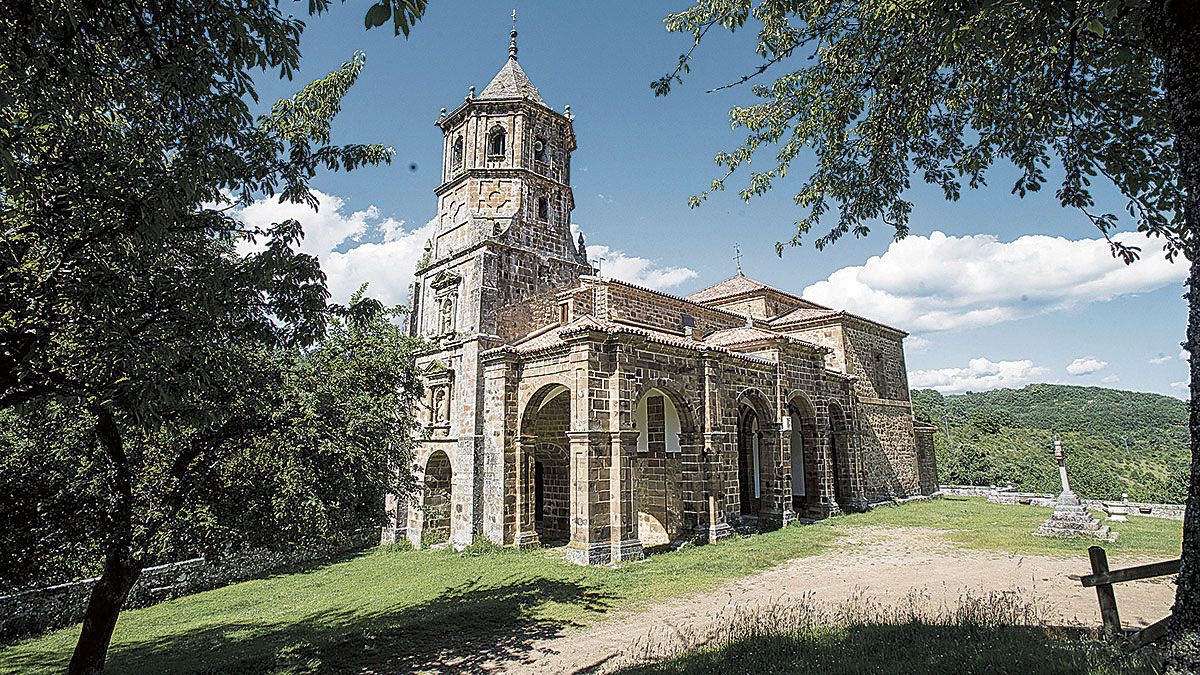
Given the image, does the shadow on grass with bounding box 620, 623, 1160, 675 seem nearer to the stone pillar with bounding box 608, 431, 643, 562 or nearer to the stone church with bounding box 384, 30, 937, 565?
the stone pillar with bounding box 608, 431, 643, 562

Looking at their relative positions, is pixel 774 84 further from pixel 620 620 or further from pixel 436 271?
pixel 436 271

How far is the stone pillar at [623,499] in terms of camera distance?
42.9ft

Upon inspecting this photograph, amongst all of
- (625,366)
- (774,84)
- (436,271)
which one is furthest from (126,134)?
(436,271)

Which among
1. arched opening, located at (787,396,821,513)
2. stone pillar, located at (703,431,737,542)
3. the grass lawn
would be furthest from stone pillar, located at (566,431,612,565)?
arched opening, located at (787,396,821,513)

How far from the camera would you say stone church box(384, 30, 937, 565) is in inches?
547

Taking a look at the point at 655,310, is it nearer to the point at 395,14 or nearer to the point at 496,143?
the point at 496,143

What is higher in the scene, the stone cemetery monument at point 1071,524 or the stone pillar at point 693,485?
the stone pillar at point 693,485

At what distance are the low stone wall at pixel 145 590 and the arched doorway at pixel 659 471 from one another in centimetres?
824

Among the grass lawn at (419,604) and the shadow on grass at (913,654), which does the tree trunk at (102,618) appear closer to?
the grass lawn at (419,604)

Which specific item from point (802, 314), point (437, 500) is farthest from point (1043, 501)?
point (437, 500)

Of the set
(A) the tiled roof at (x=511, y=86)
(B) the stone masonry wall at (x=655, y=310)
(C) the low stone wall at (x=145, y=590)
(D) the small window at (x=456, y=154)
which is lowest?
(C) the low stone wall at (x=145, y=590)

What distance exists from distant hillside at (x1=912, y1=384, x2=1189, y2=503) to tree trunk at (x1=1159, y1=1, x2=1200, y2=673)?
19.1 meters

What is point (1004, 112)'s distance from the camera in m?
6.40

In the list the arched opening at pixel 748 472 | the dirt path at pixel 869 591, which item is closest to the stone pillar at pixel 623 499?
the dirt path at pixel 869 591
